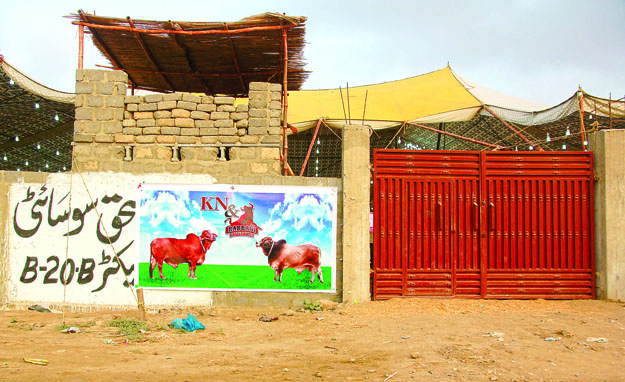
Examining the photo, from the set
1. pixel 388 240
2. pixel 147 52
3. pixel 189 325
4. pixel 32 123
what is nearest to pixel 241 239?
pixel 189 325

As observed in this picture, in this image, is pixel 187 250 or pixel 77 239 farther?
pixel 77 239

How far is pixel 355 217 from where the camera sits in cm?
652

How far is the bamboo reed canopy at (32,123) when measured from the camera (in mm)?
11305

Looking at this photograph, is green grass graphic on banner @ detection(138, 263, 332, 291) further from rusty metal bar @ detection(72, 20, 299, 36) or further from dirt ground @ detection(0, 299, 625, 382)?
rusty metal bar @ detection(72, 20, 299, 36)

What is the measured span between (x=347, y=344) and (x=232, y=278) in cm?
219

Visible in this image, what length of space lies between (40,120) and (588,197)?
43.3 ft

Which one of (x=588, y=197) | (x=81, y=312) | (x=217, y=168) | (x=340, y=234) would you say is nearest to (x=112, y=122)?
(x=217, y=168)

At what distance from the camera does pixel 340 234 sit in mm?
6605

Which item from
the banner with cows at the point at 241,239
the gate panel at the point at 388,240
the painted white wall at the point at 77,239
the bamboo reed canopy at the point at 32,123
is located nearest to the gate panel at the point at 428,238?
the gate panel at the point at 388,240

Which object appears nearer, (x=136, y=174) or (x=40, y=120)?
(x=136, y=174)

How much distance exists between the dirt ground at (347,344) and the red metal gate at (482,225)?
28cm

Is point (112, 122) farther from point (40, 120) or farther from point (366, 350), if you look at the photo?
point (40, 120)

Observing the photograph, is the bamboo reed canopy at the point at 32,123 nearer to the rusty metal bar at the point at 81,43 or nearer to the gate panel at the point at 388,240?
the rusty metal bar at the point at 81,43

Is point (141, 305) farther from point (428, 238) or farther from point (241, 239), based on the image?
point (428, 238)
